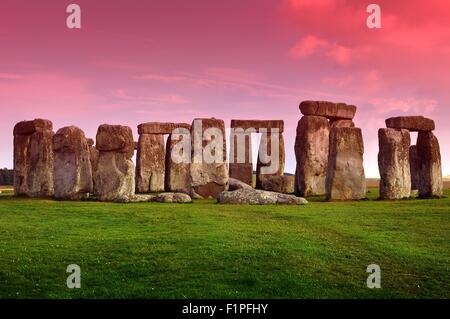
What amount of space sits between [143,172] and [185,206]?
52.0 ft

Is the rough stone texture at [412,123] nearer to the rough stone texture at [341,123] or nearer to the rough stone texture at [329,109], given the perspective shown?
the rough stone texture at [329,109]

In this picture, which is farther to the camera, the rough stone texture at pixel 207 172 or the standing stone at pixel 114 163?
the rough stone texture at pixel 207 172

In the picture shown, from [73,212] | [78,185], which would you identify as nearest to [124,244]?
[73,212]

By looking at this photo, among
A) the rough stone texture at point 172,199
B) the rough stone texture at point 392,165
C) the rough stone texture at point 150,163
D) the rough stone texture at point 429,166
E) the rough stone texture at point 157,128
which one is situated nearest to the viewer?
the rough stone texture at point 172,199

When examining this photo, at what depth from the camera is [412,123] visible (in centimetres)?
2641

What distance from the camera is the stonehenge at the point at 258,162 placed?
23625mm

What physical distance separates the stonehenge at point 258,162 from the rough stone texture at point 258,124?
0.19 ft

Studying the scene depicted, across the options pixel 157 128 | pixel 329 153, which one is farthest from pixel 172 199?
pixel 157 128

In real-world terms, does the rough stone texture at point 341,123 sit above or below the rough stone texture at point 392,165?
above

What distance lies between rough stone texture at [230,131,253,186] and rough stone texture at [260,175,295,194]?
3.77 meters

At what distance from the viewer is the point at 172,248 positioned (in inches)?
495

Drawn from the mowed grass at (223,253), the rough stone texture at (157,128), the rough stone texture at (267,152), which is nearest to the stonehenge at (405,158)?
the mowed grass at (223,253)

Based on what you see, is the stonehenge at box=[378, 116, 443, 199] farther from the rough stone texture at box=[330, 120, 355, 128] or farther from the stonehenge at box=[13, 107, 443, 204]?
the rough stone texture at box=[330, 120, 355, 128]
